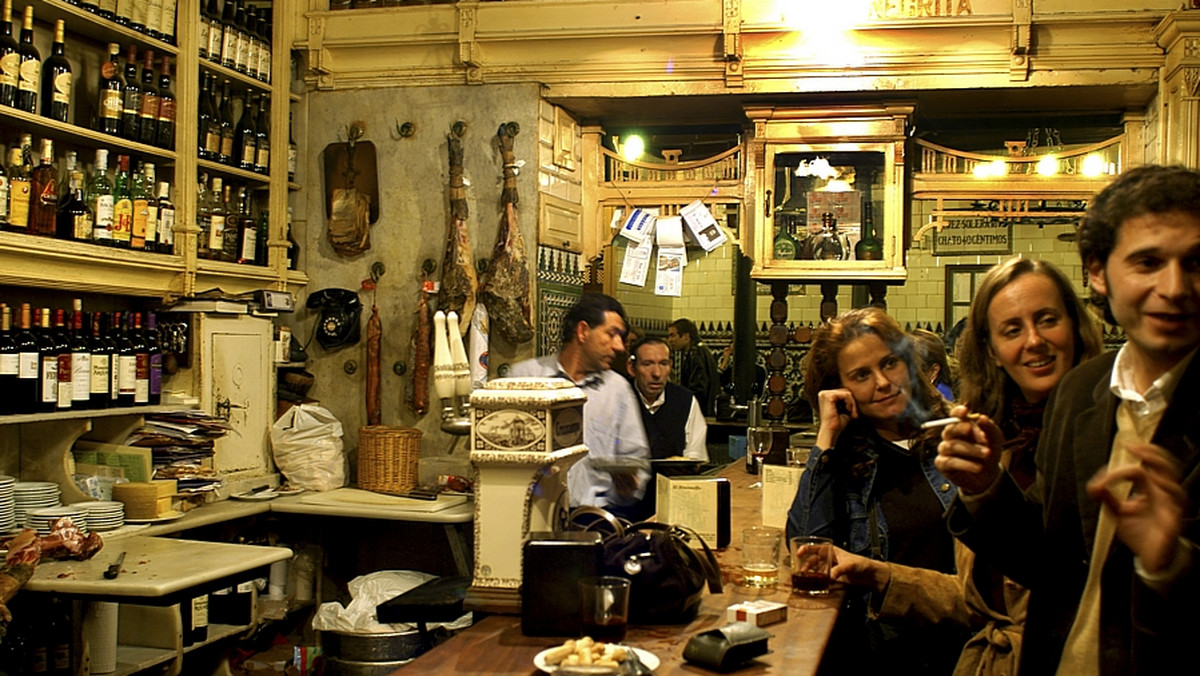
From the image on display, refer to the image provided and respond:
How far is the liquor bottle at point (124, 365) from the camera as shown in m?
4.28

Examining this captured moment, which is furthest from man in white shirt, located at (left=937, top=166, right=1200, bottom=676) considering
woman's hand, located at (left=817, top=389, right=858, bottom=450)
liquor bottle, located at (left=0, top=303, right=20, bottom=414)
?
liquor bottle, located at (left=0, top=303, right=20, bottom=414)

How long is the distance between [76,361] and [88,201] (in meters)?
0.70

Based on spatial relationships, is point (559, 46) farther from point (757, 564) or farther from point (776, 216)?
point (757, 564)

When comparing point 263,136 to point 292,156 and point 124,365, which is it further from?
point 124,365

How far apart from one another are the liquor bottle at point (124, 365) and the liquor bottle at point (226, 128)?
1.11 metres

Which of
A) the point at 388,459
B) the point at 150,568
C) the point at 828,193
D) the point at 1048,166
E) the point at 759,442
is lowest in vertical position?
the point at 150,568

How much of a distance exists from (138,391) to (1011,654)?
3558mm

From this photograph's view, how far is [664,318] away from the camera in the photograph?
9.15 m

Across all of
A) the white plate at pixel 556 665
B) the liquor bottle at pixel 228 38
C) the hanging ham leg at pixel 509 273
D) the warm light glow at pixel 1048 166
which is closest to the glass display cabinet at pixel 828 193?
the warm light glow at pixel 1048 166

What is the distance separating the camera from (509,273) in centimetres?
550

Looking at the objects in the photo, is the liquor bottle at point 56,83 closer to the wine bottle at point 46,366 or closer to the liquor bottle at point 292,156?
the wine bottle at point 46,366

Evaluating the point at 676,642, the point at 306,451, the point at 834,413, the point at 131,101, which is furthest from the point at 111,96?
the point at 676,642

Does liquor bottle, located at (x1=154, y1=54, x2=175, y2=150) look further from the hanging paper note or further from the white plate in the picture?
the white plate

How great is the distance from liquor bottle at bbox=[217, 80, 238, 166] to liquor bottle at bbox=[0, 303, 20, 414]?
1565 mm
